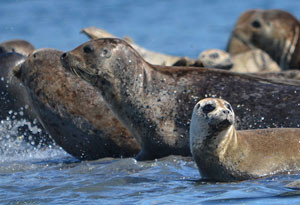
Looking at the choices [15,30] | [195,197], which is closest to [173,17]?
[15,30]

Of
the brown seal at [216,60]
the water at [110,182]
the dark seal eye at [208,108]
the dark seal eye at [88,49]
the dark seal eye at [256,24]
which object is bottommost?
the water at [110,182]

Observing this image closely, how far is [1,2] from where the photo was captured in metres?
41.2

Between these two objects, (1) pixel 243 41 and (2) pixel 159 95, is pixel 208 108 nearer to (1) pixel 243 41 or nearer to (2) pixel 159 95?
(2) pixel 159 95

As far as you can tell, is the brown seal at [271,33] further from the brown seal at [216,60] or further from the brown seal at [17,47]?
the brown seal at [17,47]

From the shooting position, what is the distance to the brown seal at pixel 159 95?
23.8 feet

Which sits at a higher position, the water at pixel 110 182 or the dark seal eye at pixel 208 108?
the dark seal eye at pixel 208 108

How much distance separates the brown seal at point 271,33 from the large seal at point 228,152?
7.63m

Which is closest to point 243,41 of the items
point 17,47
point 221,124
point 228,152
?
point 17,47

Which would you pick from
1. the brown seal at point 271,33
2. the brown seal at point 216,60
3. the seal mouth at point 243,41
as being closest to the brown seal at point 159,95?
the brown seal at point 216,60

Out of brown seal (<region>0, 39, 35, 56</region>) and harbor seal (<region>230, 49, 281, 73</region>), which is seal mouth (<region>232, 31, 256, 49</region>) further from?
brown seal (<region>0, 39, 35, 56</region>)

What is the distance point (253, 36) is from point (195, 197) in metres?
10.0

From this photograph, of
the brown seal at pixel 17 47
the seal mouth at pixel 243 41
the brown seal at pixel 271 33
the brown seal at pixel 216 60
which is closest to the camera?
the brown seal at pixel 216 60

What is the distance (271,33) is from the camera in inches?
567

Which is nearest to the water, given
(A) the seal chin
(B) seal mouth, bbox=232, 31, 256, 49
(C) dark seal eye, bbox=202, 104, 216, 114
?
(C) dark seal eye, bbox=202, 104, 216, 114
